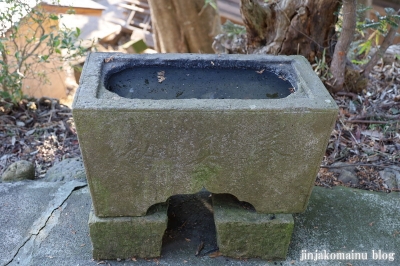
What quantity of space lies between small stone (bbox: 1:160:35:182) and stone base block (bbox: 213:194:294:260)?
1.52 metres

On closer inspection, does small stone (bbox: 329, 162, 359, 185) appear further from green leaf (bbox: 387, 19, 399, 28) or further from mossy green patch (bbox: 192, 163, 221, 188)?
mossy green patch (bbox: 192, 163, 221, 188)

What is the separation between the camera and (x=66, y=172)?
2.71 metres

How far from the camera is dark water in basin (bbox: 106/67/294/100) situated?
185 cm

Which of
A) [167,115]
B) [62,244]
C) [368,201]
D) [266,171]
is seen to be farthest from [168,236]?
[368,201]

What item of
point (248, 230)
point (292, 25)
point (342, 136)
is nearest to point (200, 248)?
point (248, 230)

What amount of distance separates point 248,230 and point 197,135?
0.65 metres

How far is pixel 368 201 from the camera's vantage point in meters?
2.42

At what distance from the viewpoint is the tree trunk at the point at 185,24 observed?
192 inches

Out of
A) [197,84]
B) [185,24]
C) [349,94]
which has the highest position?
[197,84]

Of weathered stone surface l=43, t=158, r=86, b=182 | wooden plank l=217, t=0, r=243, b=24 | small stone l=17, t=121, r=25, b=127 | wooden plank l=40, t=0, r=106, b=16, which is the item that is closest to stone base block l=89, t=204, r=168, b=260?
weathered stone surface l=43, t=158, r=86, b=182

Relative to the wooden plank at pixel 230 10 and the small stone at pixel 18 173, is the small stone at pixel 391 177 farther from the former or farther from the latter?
the wooden plank at pixel 230 10

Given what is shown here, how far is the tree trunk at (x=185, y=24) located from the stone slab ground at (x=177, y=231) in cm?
312

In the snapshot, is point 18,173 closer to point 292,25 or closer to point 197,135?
point 197,135

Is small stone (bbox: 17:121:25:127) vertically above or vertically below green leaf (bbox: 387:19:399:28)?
below
